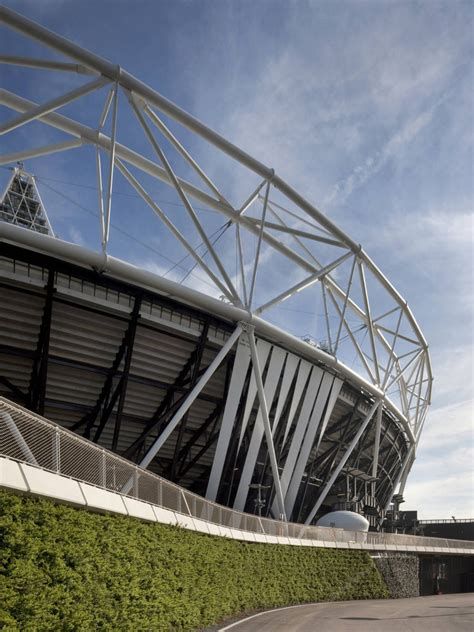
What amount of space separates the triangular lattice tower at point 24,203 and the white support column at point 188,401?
25613 mm

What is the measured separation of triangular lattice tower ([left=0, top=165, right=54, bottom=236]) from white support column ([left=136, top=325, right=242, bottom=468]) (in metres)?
25.6

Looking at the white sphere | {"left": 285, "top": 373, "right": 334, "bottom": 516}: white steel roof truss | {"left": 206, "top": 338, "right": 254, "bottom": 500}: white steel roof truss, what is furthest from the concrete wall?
{"left": 206, "top": 338, "right": 254, "bottom": 500}: white steel roof truss

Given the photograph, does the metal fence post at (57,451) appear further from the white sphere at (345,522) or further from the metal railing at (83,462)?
the white sphere at (345,522)

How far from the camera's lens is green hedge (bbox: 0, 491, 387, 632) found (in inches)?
324

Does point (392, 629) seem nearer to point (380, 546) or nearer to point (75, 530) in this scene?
point (75, 530)

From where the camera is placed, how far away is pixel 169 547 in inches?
559

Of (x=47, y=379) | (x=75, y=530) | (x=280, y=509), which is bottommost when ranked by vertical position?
(x=75, y=530)

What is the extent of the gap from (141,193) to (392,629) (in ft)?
66.7

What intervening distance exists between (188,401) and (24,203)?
31378 millimetres

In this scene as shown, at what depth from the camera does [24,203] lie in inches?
1895

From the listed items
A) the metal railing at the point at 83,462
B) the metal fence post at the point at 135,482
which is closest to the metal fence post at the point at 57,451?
the metal railing at the point at 83,462

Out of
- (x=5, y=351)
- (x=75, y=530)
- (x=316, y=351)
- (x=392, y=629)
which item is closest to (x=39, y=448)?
(x=75, y=530)

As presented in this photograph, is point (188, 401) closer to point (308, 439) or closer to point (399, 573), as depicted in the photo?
point (308, 439)

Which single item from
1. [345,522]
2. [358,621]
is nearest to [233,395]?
[358,621]
